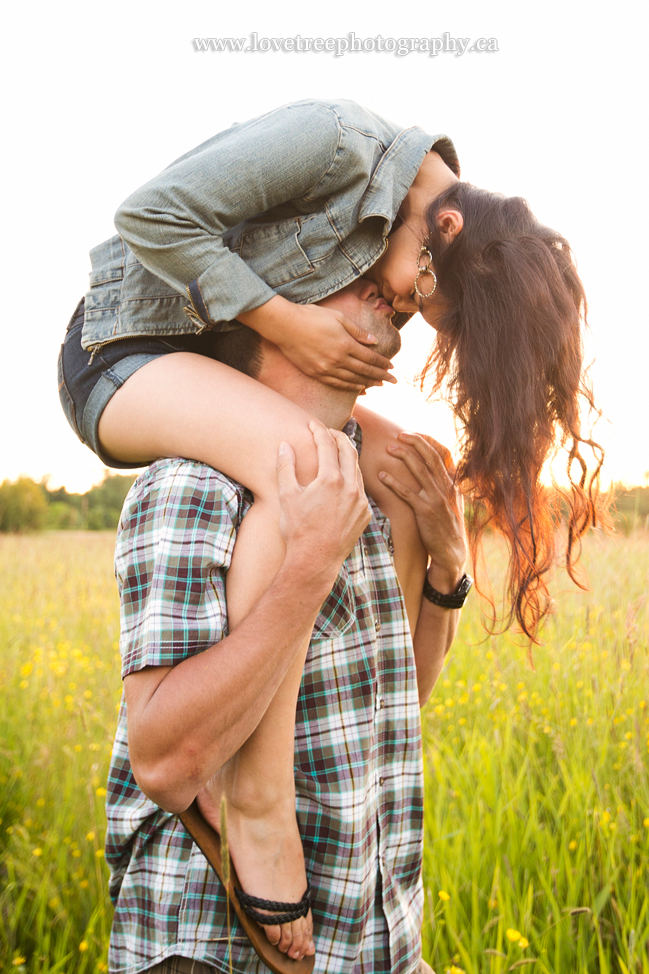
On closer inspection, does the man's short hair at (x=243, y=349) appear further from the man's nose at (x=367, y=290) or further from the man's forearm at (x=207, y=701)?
the man's forearm at (x=207, y=701)

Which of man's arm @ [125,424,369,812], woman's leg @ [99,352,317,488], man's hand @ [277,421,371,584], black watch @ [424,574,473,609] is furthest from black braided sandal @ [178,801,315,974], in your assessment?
black watch @ [424,574,473,609]

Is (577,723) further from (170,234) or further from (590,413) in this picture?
(170,234)

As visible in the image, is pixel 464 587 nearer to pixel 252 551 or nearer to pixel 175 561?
pixel 252 551

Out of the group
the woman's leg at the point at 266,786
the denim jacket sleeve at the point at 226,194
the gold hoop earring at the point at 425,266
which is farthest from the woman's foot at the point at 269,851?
the gold hoop earring at the point at 425,266

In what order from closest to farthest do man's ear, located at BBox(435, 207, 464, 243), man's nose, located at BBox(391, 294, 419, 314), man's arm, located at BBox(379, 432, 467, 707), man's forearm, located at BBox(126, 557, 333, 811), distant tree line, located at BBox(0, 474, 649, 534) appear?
man's forearm, located at BBox(126, 557, 333, 811)
man's ear, located at BBox(435, 207, 464, 243)
man's nose, located at BBox(391, 294, 419, 314)
man's arm, located at BBox(379, 432, 467, 707)
distant tree line, located at BBox(0, 474, 649, 534)

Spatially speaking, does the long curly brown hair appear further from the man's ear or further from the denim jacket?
the denim jacket

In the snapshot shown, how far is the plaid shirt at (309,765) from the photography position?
3.85 ft

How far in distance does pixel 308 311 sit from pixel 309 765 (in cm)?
97

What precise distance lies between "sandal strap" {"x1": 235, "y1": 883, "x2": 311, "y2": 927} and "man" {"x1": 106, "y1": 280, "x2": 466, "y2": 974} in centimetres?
5

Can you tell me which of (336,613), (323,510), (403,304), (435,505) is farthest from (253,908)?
(403,304)

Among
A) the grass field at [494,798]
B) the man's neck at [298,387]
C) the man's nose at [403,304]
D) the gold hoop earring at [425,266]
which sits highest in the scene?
the gold hoop earring at [425,266]

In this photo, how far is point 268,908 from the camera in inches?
47.9

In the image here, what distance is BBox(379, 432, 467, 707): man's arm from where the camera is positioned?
1751mm

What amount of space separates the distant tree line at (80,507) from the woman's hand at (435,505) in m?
0.44
